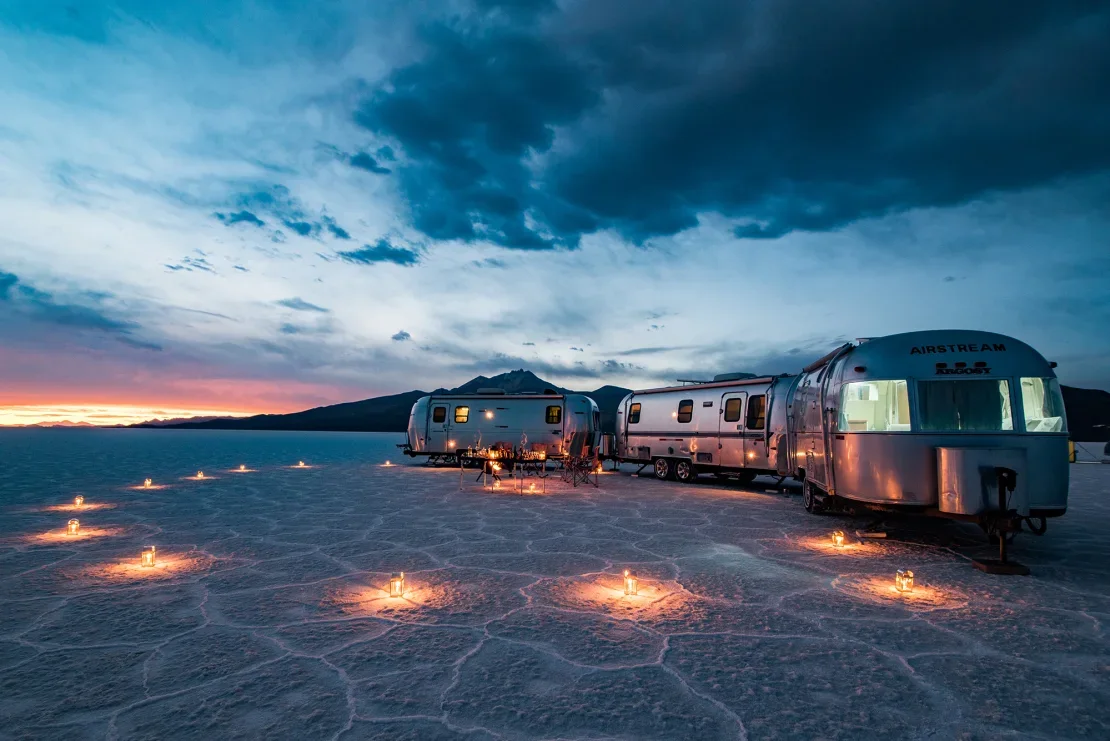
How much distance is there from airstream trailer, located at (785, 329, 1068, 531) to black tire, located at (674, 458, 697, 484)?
9.41 metres

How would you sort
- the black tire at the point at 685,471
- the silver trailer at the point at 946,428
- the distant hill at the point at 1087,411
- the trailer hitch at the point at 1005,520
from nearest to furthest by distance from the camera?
the trailer hitch at the point at 1005,520
the silver trailer at the point at 946,428
the black tire at the point at 685,471
the distant hill at the point at 1087,411

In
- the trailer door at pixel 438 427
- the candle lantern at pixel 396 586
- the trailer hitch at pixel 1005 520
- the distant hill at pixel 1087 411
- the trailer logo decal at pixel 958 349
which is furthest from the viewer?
the distant hill at pixel 1087 411

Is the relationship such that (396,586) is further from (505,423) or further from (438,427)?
(438,427)

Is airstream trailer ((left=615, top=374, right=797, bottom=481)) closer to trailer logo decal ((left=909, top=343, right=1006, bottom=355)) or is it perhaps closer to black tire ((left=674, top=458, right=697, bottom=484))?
black tire ((left=674, top=458, right=697, bottom=484))

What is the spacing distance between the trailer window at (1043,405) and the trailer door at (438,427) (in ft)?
64.0

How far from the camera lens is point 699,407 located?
18.0m

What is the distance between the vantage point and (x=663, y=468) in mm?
19562

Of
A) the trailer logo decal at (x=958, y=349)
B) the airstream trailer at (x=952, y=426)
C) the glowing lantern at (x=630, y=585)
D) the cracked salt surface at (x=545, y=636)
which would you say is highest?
the trailer logo decal at (x=958, y=349)

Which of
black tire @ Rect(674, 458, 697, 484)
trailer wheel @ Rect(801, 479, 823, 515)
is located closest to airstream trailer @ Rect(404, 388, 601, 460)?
black tire @ Rect(674, 458, 697, 484)

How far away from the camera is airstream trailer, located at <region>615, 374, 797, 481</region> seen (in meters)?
15.5

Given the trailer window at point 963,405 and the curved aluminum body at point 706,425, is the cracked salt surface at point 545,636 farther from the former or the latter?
the curved aluminum body at point 706,425

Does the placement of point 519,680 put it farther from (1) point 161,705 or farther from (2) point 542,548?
(2) point 542,548

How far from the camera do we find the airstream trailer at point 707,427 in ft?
50.8

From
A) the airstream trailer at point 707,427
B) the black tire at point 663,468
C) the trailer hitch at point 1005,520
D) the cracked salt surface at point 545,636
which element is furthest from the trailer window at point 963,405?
the black tire at point 663,468
